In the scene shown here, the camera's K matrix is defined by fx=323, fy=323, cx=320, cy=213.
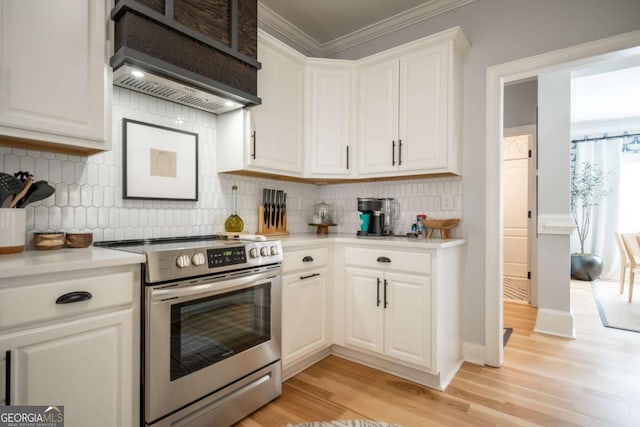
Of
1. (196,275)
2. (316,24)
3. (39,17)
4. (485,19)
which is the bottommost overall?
(196,275)

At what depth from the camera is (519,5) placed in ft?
7.89

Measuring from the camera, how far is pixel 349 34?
323cm

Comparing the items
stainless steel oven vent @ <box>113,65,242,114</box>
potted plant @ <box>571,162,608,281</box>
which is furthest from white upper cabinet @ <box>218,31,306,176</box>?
potted plant @ <box>571,162,608,281</box>

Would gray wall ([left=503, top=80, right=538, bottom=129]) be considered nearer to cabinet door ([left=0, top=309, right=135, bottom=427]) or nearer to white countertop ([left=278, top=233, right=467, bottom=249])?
white countertop ([left=278, top=233, right=467, bottom=249])

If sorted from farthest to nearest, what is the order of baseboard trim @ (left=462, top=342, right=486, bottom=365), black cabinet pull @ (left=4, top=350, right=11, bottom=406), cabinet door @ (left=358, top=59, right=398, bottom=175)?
cabinet door @ (left=358, top=59, right=398, bottom=175) < baseboard trim @ (left=462, top=342, right=486, bottom=365) < black cabinet pull @ (left=4, top=350, right=11, bottom=406)

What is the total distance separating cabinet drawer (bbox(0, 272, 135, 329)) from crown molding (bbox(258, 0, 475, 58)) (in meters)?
2.49

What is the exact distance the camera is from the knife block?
9.00 feet

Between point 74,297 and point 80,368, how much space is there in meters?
0.28

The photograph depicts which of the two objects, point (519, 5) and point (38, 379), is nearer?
point (38, 379)

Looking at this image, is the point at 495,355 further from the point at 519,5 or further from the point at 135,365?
the point at 519,5

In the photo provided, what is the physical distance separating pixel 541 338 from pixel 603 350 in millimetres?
442

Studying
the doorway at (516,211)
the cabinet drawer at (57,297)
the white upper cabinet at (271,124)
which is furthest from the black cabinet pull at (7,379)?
the doorway at (516,211)

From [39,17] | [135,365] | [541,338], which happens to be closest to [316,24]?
[39,17]

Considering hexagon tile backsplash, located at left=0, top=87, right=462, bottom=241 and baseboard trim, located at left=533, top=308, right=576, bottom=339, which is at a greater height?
hexagon tile backsplash, located at left=0, top=87, right=462, bottom=241
